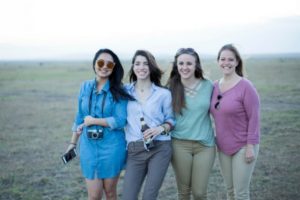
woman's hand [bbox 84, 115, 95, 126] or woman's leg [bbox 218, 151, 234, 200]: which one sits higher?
woman's hand [bbox 84, 115, 95, 126]

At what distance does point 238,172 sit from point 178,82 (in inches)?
45.3

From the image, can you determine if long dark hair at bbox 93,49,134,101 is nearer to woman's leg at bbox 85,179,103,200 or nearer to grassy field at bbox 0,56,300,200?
grassy field at bbox 0,56,300,200

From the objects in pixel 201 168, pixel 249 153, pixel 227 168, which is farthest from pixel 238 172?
pixel 201 168

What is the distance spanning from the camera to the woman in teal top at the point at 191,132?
3611mm

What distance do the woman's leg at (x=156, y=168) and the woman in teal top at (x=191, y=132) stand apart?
234 mm

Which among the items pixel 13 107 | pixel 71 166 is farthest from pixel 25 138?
pixel 13 107

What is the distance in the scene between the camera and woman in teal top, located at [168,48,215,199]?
11.8ft

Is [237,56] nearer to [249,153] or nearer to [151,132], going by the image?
[249,153]

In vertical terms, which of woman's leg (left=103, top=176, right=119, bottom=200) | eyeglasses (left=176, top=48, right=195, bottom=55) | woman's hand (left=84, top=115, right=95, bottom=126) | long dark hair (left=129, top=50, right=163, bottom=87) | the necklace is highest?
eyeglasses (left=176, top=48, right=195, bottom=55)

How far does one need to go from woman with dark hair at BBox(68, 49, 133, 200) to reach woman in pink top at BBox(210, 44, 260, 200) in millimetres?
997

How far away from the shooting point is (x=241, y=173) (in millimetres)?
3629

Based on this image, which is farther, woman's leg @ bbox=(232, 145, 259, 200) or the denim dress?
woman's leg @ bbox=(232, 145, 259, 200)

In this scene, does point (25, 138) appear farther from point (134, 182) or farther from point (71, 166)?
point (134, 182)

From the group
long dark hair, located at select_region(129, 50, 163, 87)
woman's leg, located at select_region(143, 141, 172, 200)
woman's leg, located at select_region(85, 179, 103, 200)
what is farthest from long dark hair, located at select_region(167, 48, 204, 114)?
woman's leg, located at select_region(85, 179, 103, 200)
